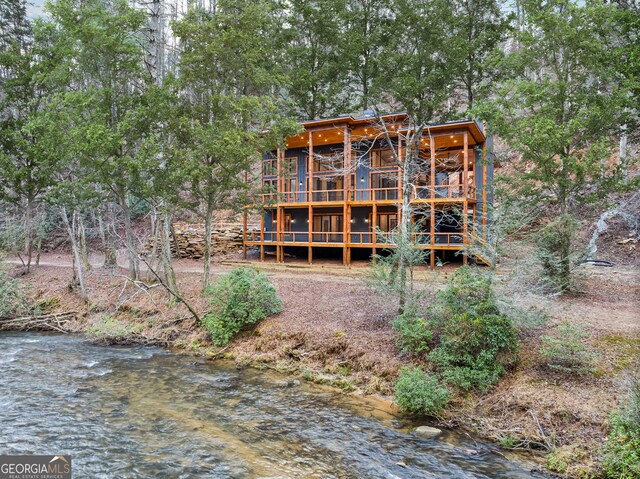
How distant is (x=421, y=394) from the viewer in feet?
24.0

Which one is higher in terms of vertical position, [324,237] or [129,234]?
[129,234]

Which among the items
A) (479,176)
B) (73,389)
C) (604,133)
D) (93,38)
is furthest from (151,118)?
(479,176)

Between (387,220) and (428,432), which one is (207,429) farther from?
(387,220)

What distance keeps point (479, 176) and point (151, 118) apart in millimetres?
16603

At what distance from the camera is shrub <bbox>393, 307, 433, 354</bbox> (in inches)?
339

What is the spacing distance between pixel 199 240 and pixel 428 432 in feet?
66.5

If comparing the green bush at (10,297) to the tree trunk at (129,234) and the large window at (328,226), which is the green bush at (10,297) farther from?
the large window at (328,226)

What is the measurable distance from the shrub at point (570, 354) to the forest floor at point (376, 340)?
166 mm

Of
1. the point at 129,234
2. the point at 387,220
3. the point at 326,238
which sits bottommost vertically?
the point at 326,238

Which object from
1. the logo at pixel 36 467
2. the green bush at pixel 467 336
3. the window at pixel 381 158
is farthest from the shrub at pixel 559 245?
the logo at pixel 36 467

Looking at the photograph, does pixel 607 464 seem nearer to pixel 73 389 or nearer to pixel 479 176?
pixel 73 389

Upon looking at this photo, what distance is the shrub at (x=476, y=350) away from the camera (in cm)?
757

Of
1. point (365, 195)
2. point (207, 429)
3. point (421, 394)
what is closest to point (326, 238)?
point (365, 195)

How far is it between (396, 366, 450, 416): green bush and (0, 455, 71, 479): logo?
555 cm
